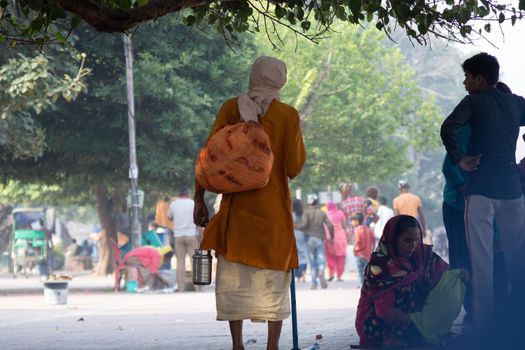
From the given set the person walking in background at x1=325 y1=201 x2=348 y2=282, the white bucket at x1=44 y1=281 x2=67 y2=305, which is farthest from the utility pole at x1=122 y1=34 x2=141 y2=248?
the white bucket at x1=44 y1=281 x2=67 y2=305

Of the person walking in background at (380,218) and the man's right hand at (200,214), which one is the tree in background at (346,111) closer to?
the person walking in background at (380,218)

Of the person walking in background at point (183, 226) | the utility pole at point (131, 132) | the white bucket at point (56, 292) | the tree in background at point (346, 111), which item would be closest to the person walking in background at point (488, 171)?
the white bucket at point (56, 292)

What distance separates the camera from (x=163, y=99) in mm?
34156

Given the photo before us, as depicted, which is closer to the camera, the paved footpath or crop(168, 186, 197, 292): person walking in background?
the paved footpath

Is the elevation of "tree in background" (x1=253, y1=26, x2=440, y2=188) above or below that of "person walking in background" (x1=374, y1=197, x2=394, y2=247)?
above

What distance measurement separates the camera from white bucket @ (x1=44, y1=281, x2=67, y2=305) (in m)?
22.7

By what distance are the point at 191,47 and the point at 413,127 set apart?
35.0 m

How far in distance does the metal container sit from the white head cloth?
93cm

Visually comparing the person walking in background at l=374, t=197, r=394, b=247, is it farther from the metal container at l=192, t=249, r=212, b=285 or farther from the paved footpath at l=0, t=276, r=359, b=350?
the metal container at l=192, t=249, r=212, b=285

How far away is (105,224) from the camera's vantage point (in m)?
43.6

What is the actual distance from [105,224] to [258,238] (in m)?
35.2

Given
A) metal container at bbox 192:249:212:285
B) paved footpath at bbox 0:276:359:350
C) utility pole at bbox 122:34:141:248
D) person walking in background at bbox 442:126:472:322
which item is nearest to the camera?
metal container at bbox 192:249:212:285

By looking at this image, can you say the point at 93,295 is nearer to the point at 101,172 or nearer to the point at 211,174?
the point at 101,172

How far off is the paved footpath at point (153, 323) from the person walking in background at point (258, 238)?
2010 mm
